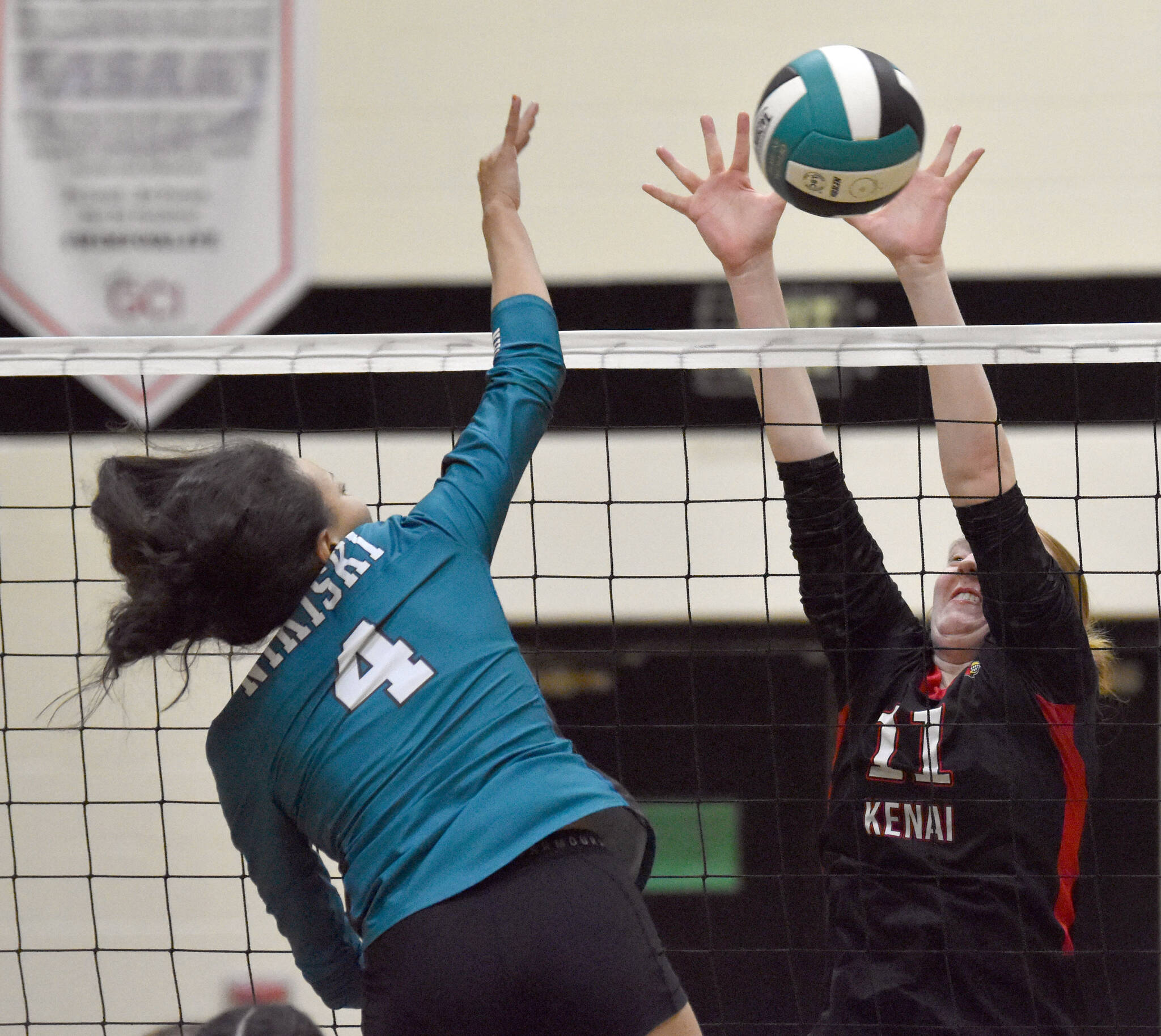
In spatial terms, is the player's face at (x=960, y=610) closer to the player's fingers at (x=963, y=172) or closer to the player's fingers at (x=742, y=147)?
the player's fingers at (x=963, y=172)

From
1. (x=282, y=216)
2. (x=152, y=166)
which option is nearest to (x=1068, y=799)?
(x=282, y=216)

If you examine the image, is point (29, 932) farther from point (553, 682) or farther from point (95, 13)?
point (95, 13)

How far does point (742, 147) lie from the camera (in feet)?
6.15

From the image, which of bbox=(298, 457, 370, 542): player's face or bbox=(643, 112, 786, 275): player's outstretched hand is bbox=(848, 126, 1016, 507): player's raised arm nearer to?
bbox=(643, 112, 786, 275): player's outstretched hand

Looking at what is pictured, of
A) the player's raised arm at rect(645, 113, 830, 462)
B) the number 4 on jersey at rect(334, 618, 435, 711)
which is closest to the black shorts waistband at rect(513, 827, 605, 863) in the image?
the number 4 on jersey at rect(334, 618, 435, 711)

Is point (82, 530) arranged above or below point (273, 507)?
below

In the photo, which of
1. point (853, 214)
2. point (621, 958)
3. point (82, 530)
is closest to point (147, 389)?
point (82, 530)

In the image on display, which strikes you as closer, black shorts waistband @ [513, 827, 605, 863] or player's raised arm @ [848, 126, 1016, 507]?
black shorts waistband @ [513, 827, 605, 863]

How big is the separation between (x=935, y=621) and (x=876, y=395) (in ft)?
5.58

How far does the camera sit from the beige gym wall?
3652mm

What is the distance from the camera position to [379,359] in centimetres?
212

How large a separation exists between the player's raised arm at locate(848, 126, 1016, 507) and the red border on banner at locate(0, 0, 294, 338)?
2.34m

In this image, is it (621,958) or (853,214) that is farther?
(853,214)

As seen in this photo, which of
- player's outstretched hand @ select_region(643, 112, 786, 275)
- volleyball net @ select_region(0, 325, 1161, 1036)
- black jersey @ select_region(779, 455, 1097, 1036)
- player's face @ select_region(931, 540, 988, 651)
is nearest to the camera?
black jersey @ select_region(779, 455, 1097, 1036)
